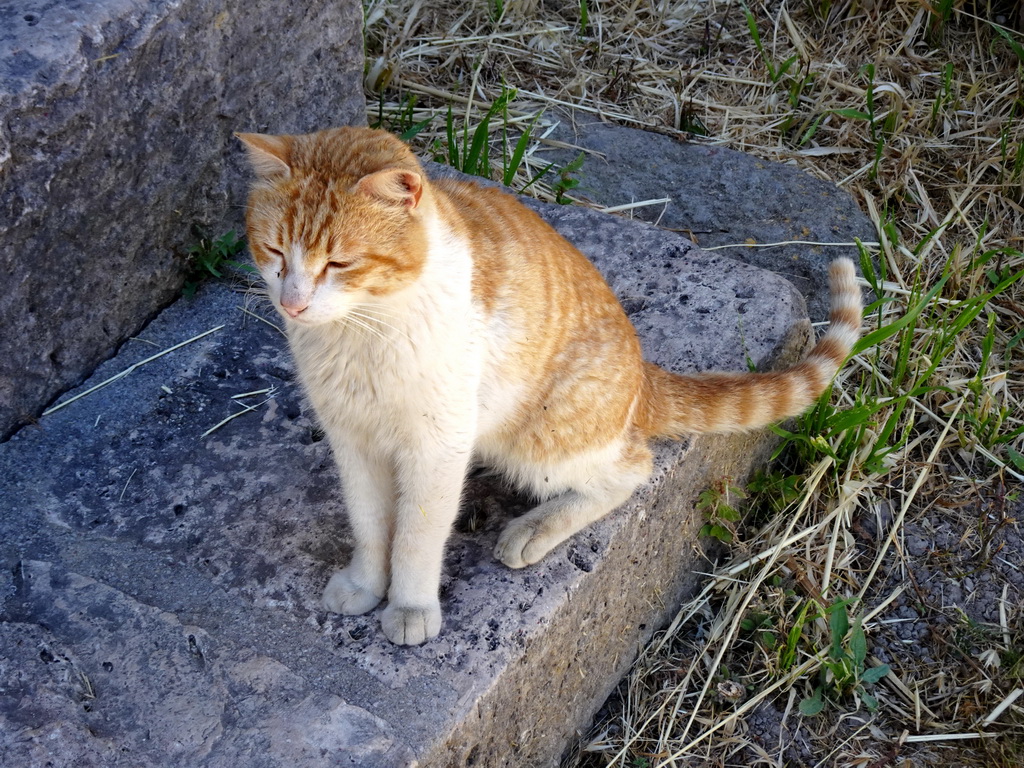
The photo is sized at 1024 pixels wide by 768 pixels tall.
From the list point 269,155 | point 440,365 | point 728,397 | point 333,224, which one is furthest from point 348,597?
point 728,397

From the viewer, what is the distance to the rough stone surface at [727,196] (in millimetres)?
3664

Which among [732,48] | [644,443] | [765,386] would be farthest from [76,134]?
[732,48]

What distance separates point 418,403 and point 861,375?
1.87 meters

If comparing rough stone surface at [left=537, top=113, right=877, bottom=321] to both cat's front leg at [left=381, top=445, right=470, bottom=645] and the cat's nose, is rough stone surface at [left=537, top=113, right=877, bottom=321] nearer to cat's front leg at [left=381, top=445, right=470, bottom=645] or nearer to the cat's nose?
cat's front leg at [left=381, top=445, right=470, bottom=645]

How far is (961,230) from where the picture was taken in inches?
148

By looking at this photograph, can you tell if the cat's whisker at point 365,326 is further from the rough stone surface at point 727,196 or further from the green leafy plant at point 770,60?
the green leafy plant at point 770,60

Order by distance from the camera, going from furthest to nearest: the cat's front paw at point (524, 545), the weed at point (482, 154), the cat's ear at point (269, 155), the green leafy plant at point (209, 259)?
the weed at point (482, 154) < the green leafy plant at point (209, 259) < the cat's front paw at point (524, 545) < the cat's ear at point (269, 155)

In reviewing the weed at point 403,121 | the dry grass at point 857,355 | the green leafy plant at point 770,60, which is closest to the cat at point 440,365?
the dry grass at point 857,355

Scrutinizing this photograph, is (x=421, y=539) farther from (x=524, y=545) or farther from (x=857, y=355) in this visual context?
(x=857, y=355)

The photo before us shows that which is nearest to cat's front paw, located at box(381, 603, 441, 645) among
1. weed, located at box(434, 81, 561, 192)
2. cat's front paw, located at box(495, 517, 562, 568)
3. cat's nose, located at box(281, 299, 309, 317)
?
cat's front paw, located at box(495, 517, 562, 568)

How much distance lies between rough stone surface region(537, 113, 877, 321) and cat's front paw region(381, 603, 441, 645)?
1.99 metres

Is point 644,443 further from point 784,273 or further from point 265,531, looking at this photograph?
point 784,273

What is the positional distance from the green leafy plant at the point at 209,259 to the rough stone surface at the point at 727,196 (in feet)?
4.84

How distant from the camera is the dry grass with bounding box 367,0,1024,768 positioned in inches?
102
